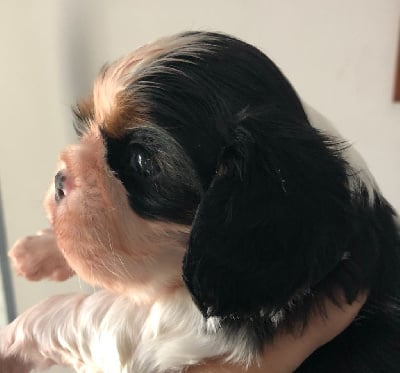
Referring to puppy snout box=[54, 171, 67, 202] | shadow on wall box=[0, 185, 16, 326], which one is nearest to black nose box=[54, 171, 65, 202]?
puppy snout box=[54, 171, 67, 202]

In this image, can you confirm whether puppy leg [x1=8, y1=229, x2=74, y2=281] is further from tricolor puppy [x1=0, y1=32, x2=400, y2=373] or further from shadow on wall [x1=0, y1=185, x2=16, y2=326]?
shadow on wall [x1=0, y1=185, x2=16, y2=326]

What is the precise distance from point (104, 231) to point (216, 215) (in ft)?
0.47

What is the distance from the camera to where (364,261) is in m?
0.76

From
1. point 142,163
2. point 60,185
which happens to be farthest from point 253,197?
point 60,185

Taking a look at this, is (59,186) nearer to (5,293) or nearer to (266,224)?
(266,224)

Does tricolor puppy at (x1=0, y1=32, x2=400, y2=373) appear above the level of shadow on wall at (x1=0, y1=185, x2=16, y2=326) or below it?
above

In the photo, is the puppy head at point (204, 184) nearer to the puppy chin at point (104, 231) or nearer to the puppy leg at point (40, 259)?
the puppy chin at point (104, 231)

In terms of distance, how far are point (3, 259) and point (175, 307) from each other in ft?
2.50

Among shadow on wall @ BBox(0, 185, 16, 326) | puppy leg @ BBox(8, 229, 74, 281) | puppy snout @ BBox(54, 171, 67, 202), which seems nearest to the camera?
puppy snout @ BBox(54, 171, 67, 202)

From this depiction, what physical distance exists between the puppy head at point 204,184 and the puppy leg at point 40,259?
0.13 metres

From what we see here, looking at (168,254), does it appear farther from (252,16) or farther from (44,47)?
(44,47)

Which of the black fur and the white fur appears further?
the white fur

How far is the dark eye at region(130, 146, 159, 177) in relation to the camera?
730 millimetres

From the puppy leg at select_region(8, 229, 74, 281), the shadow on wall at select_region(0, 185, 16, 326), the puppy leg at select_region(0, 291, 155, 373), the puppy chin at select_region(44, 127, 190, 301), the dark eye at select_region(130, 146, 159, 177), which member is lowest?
the shadow on wall at select_region(0, 185, 16, 326)
